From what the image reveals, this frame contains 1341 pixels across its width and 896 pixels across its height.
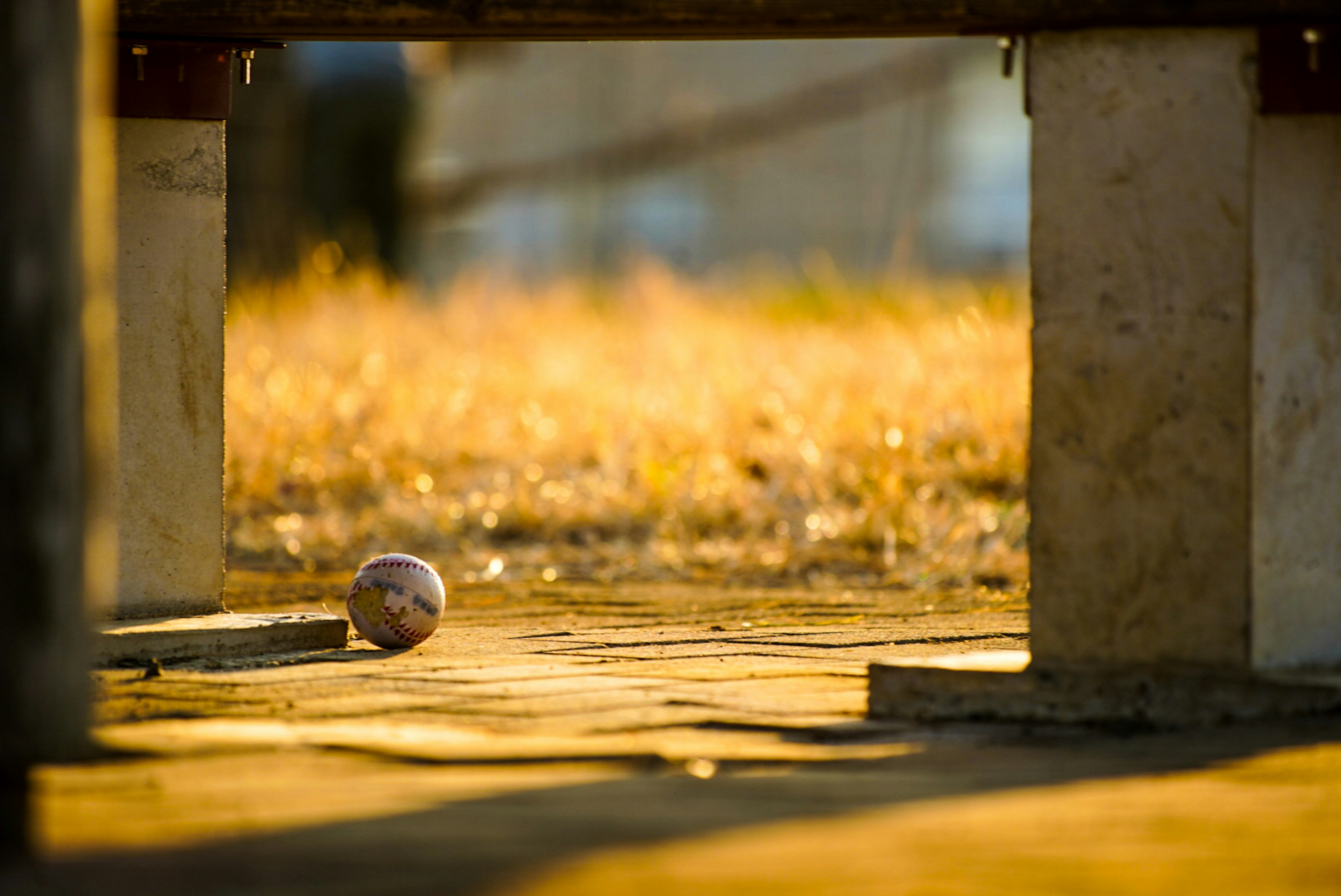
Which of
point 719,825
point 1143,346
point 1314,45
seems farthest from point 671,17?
point 719,825

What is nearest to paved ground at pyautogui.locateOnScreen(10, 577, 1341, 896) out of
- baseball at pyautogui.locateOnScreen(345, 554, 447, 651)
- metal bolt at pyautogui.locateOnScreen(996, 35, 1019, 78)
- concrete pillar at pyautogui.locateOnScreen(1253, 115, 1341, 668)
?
baseball at pyautogui.locateOnScreen(345, 554, 447, 651)

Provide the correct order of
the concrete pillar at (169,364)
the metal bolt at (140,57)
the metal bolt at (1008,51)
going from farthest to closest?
the concrete pillar at (169,364)
the metal bolt at (140,57)
the metal bolt at (1008,51)

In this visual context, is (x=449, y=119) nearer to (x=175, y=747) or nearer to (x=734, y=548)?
(x=734, y=548)

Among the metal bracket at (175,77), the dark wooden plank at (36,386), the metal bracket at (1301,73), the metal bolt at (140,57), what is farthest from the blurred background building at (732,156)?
the dark wooden plank at (36,386)

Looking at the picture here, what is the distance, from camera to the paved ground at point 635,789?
2.56 m

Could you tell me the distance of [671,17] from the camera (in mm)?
4277

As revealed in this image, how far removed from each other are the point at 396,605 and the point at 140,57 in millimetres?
1682

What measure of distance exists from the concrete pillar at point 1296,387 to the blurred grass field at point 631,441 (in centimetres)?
276

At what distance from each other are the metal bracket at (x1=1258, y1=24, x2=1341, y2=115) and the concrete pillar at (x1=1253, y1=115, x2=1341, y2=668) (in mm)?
50

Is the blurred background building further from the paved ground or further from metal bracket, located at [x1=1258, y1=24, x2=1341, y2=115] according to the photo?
metal bracket, located at [x1=1258, y1=24, x2=1341, y2=115]

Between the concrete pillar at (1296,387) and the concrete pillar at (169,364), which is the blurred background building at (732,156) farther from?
the concrete pillar at (1296,387)

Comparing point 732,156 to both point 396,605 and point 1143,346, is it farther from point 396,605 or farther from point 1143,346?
point 1143,346

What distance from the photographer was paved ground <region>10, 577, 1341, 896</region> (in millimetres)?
2564

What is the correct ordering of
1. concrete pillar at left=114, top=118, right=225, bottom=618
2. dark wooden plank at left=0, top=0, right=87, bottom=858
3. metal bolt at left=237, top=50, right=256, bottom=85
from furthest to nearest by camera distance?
1. metal bolt at left=237, top=50, right=256, bottom=85
2. concrete pillar at left=114, top=118, right=225, bottom=618
3. dark wooden plank at left=0, top=0, right=87, bottom=858
